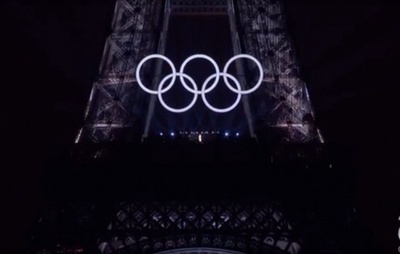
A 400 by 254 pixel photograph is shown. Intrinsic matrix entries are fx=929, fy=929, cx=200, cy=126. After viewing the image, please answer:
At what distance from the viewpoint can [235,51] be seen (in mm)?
20500

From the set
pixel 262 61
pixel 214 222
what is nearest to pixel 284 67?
pixel 262 61

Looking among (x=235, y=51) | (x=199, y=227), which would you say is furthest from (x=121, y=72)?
(x=199, y=227)

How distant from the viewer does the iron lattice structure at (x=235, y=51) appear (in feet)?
63.2

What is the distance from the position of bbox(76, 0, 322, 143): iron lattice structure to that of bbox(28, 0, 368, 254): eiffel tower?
26 mm

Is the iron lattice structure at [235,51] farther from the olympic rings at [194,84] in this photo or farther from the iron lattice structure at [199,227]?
the iron lattice structure at [199,227]

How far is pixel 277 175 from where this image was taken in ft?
61.2

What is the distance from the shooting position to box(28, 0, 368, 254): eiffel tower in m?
18.1

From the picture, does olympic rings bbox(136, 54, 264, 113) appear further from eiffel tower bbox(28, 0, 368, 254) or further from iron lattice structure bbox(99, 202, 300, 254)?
iron lattice structure bbox(99, 202, 300, 254)

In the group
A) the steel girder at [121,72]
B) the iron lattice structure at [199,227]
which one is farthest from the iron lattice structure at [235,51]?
the iron lattice structure at [199,227]

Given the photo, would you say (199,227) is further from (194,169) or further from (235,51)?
(235,51)

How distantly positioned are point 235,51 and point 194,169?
3.25 meters

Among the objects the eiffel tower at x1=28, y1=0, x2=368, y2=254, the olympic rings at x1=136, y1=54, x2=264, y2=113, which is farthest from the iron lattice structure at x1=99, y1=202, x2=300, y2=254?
the olympic rings at x1=136, y1=54, x2=264, y2=113

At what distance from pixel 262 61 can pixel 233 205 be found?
3327 millimetres

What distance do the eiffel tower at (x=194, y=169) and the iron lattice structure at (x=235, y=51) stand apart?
0.03 meters
